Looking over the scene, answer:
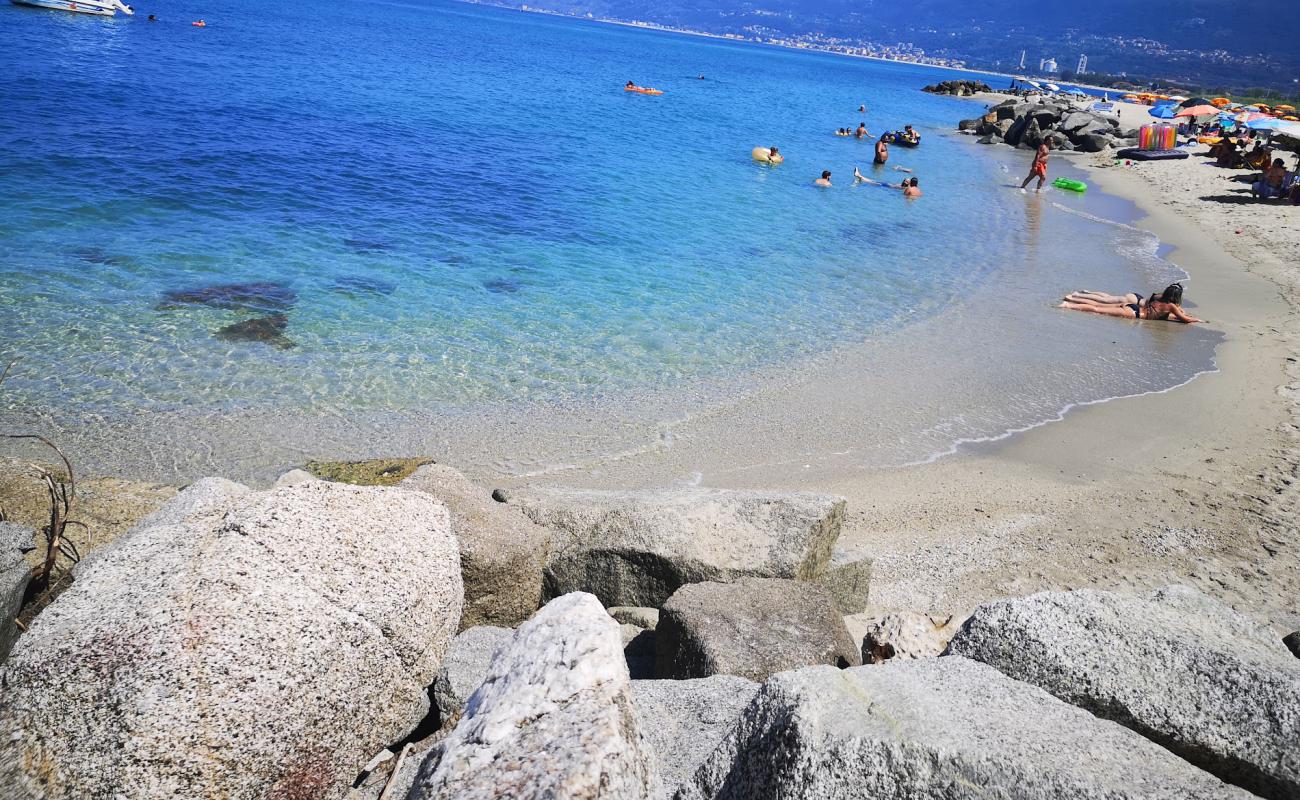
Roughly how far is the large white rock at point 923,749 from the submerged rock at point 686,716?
0.25 m

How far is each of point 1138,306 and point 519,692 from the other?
54.8 feet

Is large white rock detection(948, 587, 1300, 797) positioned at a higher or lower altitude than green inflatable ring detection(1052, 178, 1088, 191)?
lower

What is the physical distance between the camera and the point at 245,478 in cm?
847

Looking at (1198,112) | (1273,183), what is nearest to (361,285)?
(1273,183)

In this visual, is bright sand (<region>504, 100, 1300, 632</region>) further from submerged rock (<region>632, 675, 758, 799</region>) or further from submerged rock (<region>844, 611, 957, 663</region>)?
submerged rock (<region>632, 675, 758, 799</region>)

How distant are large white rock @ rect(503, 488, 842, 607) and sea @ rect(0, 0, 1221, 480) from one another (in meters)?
3.49

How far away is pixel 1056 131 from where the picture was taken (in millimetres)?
46844

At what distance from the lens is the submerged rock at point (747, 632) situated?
14.1 feet

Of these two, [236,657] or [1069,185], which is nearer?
[236,657]

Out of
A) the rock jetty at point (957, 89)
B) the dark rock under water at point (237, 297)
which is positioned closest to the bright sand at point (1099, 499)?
the dark rock under water at point (237, 297)

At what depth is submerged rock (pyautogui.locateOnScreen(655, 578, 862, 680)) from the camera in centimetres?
430

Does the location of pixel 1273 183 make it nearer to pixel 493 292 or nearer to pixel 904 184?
pixel 904 184

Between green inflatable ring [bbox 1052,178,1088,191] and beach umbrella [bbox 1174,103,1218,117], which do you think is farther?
beach umbrella [bbox 1174,103,1218,117]

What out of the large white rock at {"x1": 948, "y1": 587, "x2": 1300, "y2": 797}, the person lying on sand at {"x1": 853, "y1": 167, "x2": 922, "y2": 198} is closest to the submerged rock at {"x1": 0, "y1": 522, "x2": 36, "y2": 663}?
the large white rock at {"x1": 948, "y1": 587, "x2": 1300, "y2": 797}
